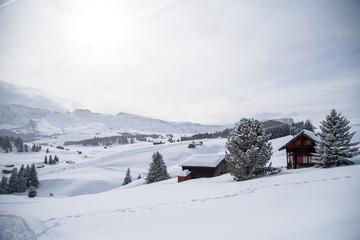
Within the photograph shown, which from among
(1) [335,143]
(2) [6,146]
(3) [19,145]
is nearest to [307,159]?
(1) [335,143]

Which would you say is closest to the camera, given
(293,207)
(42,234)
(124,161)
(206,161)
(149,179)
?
(293,207)

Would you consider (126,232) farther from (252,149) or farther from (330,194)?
(252,149)

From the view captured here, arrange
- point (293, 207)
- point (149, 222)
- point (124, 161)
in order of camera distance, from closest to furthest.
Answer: point (293, 207) → point (149, 222) → point (124, 161)

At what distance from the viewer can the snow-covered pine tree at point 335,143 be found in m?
19.1

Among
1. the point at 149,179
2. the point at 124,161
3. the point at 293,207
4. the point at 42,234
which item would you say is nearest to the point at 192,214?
the point at 293,207

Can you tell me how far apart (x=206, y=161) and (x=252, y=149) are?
17816 millimetres

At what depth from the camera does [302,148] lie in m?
27.5

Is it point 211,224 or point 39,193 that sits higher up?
point 211,224

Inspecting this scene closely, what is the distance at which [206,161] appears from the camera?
3784 cm

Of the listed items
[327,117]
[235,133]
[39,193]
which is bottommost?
[39,193]

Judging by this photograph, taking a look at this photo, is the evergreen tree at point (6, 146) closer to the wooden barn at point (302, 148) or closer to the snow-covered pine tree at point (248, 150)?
the snow-covered pine tree at point (248, 150)

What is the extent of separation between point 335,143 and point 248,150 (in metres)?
8.50

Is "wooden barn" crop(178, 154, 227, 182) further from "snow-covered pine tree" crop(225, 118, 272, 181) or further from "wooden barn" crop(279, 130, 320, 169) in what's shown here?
"snow-covered pine tree" crop(225, 118, 272, 181)

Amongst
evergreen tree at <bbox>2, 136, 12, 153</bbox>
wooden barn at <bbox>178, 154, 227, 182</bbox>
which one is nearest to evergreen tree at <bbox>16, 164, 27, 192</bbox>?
wooden barn at <bbox>178, 154, 227, 182</bbox>
